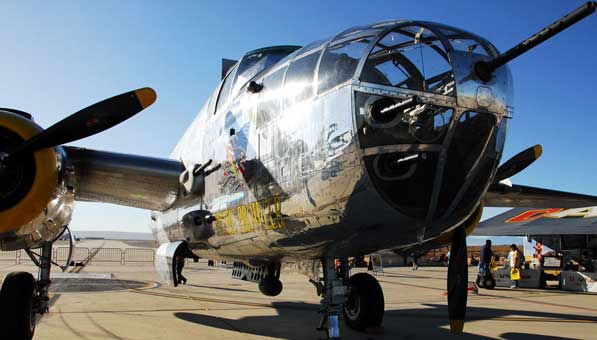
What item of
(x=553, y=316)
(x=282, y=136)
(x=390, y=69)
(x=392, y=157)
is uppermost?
(x=390, y=69)

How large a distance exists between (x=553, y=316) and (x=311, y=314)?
5.06 m

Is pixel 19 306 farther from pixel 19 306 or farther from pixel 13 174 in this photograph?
pixel 13 174

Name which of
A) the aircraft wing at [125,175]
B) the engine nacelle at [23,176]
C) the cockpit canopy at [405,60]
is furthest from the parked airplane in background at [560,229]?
the engine nacelle at [23,176]

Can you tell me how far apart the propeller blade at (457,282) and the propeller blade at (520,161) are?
118 cm

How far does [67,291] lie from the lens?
13.4m

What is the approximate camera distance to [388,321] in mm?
9094

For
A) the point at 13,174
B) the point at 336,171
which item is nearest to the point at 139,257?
the point at 13,174

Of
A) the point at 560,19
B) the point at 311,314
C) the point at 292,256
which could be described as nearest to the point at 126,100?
the point at 292,256

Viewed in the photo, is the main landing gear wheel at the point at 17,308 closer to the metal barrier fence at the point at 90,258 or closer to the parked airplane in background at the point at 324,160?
the parked airplane in background at the point at 324,160

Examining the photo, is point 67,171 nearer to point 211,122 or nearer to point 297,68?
point 211,122

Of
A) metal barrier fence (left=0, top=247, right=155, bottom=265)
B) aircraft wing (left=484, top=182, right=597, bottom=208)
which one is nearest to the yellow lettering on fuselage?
aircraft wing (left=484, top=182, right=597, bottom=208)

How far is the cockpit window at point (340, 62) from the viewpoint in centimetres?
443

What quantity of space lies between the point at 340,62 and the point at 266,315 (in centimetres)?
653

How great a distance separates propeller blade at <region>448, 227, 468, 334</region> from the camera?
5266 mm
